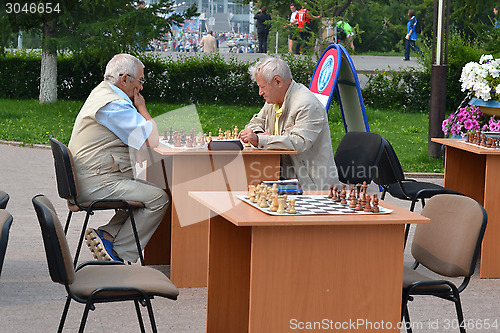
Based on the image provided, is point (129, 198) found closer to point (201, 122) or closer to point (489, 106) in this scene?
point (489, 106)

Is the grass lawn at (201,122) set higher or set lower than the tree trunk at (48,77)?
lower

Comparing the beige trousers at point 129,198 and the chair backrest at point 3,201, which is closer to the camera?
the chair backrest at point 3,201

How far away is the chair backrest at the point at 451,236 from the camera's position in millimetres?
4242

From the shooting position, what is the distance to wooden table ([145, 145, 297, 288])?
590 centimetres

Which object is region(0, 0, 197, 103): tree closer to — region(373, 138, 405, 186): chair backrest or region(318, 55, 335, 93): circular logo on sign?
region(318, 55, 335, 93): circular logo on sign

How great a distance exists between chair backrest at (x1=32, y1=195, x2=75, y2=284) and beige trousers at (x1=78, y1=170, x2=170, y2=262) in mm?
2041

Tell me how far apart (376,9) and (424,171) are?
3023 cm

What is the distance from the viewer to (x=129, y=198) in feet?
19.5

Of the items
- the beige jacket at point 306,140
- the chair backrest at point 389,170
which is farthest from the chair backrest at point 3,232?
the chair backrest at point 389,170

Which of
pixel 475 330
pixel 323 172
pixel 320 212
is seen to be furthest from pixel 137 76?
pixel 475 330

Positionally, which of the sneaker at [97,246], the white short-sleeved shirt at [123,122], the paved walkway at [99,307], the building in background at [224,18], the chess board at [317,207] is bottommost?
the paved walkway at [99,307]

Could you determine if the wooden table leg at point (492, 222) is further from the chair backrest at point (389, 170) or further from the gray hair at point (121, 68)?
the gray hair at point (121, 68)

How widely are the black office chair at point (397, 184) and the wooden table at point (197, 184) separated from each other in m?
1.39

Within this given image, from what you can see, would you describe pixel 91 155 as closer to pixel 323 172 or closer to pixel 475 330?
pixel 323 172
